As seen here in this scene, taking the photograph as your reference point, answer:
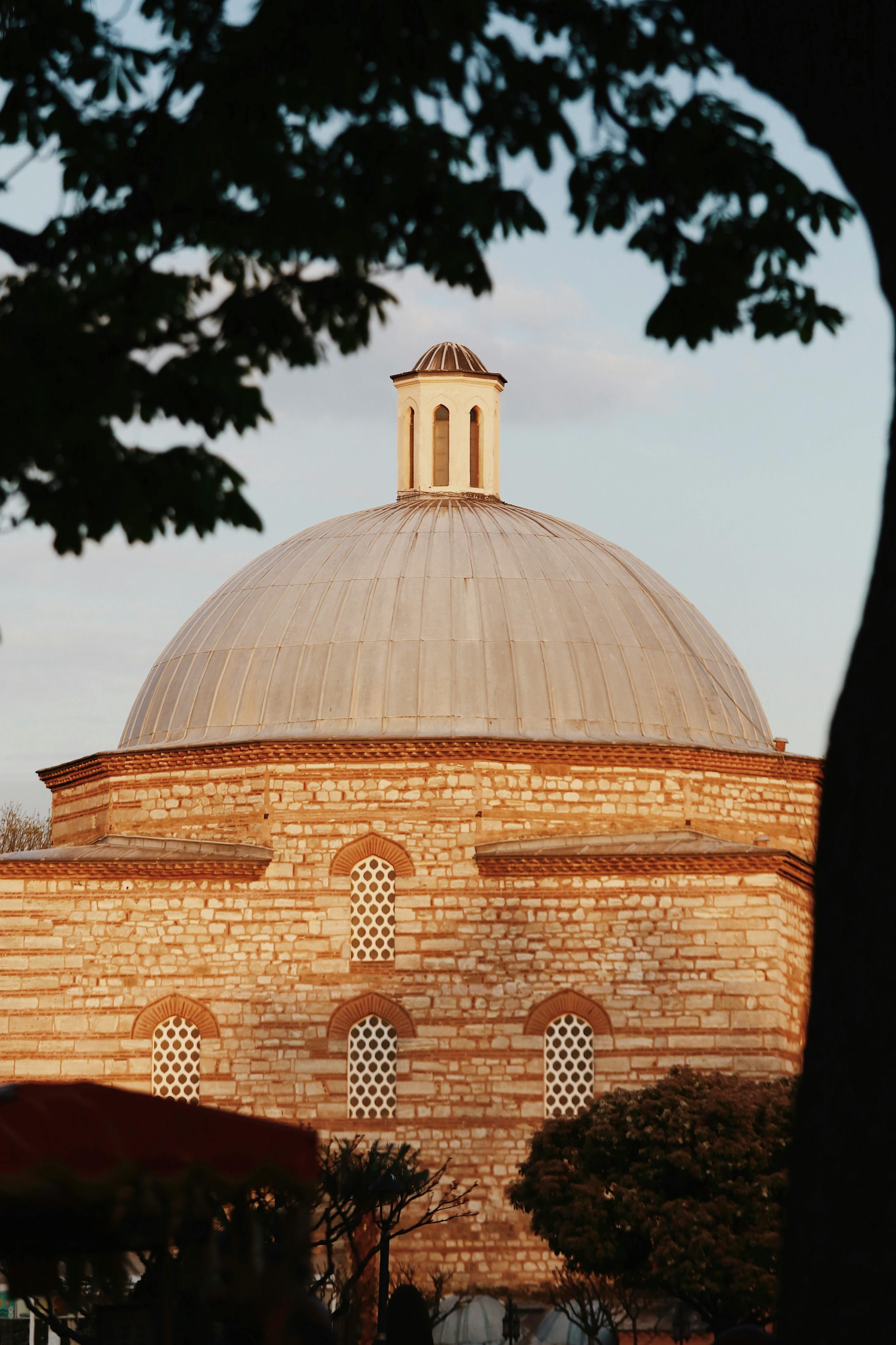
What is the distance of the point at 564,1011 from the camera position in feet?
73.0

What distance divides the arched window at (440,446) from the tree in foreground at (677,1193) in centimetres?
1095

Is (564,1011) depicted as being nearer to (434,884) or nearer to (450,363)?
(434,884)

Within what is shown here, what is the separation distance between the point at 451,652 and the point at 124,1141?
1703cm

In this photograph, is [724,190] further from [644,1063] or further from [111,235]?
[644,1063]

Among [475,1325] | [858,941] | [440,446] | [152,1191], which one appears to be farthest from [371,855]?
[858,941]

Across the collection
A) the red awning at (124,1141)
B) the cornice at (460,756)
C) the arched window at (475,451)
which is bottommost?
the red awning at (124,1141)

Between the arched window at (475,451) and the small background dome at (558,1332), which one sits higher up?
the arched window at (475,451)

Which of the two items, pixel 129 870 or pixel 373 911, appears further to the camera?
pixel 373 911

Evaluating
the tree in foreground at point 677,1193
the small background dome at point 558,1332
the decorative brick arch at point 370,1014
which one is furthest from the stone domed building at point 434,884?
the tree in foreground at point 677,1193

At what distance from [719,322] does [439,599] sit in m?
17.5

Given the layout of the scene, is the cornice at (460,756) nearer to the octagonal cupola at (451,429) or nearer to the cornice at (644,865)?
the cornice at (644,865)

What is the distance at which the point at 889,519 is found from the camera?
5.89 m

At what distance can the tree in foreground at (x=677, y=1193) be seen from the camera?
725 inches

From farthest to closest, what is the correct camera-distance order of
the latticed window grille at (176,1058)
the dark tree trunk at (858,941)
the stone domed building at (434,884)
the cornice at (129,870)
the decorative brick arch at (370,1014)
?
the cornice at (129,870), the latticed window grille at (176,1058), the decorative brick arch at (370,1014), the stone domed building at (434,884), the dark tree trunk at (858,941)
